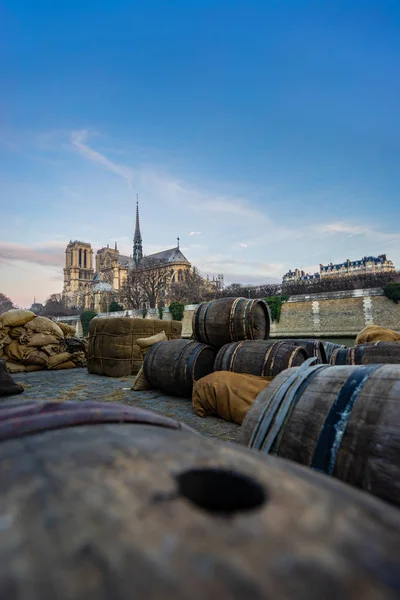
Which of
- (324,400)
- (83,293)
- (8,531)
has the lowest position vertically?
(324,400)

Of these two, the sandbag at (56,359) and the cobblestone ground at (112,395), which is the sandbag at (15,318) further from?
the cobblestone ground at (112,395)

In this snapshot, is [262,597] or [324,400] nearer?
[262,597]

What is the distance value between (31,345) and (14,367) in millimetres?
779

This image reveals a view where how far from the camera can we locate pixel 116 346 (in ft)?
29.5

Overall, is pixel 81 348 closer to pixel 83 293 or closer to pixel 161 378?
pixel 161 378

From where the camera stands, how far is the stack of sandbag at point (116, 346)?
8969mm

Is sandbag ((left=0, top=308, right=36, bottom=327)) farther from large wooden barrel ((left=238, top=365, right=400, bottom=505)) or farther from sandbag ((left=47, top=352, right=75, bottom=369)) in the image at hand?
large wooden barrel ((left=238, top=365, right=400, bottom=505))

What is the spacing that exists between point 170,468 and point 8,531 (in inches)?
11.1

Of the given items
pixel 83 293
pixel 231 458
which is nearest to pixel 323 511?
pixel 231 458

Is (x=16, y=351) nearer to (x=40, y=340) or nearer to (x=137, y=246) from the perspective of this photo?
(x=40, y=340)

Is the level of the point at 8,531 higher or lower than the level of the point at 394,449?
higher

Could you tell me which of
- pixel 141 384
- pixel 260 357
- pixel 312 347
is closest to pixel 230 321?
pixel 260 357

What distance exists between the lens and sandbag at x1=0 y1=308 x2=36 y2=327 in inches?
404

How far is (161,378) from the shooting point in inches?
245
